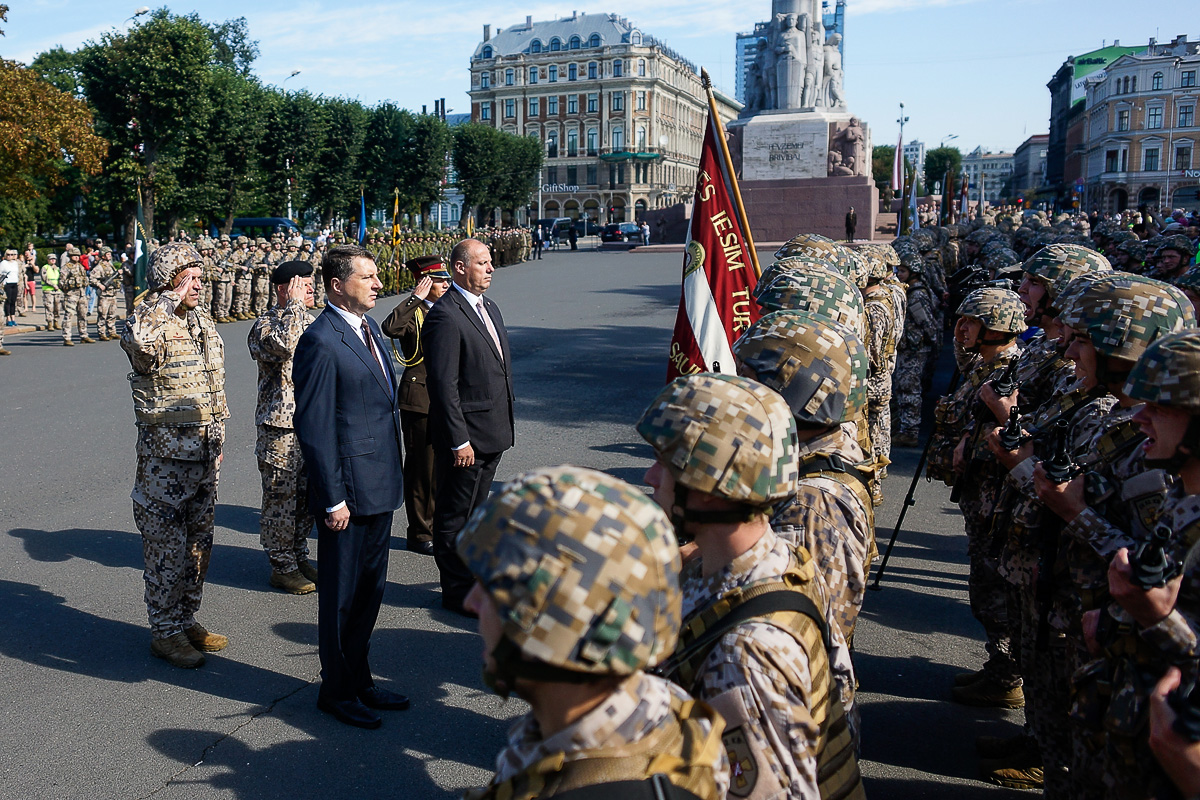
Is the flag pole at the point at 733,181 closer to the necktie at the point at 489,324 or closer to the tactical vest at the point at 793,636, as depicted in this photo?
the necktie at the point at 489,324

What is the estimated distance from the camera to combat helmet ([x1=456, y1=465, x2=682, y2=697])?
1455 millimetres

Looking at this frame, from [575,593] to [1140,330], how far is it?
268 cm

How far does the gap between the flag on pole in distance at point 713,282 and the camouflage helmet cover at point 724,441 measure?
271cm

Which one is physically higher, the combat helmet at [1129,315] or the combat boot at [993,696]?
the combat helmet at [1129,315]

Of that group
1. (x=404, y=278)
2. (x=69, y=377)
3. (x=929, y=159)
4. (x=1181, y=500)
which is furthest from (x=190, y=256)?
(x=929, y=159)

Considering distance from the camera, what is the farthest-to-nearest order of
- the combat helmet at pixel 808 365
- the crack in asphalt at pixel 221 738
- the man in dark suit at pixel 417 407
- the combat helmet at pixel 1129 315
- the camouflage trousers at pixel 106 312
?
the camouflage trousers at pixel 106 312 < the man in dark suit at pixel 417 407 < the crack in asphalt at pixel 221 738 < the combat helmet at pixel 1129 315 < the combat helmet at pixel 808 365

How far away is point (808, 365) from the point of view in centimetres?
286

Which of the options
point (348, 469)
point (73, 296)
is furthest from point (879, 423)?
point (73, 296)

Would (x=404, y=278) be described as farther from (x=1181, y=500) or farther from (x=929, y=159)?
(x=929, y=159)

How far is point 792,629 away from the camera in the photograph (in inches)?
77.9

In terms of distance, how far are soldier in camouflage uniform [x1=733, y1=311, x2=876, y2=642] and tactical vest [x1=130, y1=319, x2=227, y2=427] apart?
10.7 ft

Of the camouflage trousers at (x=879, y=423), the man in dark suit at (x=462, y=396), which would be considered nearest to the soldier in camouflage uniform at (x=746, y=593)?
the man in dark suit at (x=462, y=396)

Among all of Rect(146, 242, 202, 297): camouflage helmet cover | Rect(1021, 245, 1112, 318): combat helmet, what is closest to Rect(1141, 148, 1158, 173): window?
Rect(1021, 245, 1112, 318): combat helmet

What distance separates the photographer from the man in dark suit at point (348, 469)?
4246 mm
